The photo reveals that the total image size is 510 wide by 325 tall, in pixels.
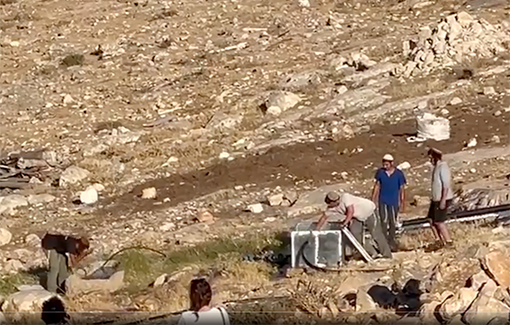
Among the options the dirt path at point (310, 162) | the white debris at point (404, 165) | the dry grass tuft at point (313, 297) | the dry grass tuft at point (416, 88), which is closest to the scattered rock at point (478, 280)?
the dry grass tuft at point (313, 297)

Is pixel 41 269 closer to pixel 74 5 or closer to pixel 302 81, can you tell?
pixel 302 81

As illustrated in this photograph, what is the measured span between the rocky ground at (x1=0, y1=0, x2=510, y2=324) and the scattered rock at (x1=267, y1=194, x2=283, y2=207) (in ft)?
0.13

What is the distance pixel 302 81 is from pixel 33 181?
5.90 metres

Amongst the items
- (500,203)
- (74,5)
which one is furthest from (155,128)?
(74,5)

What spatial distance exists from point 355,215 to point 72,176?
8460 millimetres

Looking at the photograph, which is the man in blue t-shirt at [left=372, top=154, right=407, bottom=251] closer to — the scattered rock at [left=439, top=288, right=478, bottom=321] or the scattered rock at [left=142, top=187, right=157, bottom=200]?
the scattered rock at [left=439, top=288, right=478, bottom=321]

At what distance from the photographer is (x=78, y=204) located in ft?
60.3

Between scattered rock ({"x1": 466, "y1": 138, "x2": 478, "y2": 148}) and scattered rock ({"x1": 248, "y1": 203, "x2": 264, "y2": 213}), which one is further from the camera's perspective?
scattered rock ({"x1": 466, "y1": 138, "x2": 478, "y2": 148})

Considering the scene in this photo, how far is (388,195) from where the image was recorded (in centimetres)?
1279

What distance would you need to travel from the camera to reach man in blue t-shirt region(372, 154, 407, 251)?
12781mm

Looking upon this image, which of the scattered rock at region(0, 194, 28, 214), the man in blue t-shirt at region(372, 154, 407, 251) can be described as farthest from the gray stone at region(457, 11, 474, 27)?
the man in blue t-shirt at region(372, 154, 407, 251)

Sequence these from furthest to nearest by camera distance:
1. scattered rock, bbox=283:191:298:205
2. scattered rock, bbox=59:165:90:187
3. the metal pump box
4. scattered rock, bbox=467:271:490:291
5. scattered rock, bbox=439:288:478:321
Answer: scattered rock, bbox=59:165:90:187, scattered rock, bbox=283:191:298:205, the metal pump box, scattered rock, bbox=467:271:490:291, scattered rock, bbox=439:288:478:321

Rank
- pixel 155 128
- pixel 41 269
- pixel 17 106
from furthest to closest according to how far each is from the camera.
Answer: pixel 17 106
pixel 155 128
pixel 41 269

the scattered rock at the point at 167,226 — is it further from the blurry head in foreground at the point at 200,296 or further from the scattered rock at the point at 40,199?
the blurry head in foreground at the point at 200,296
